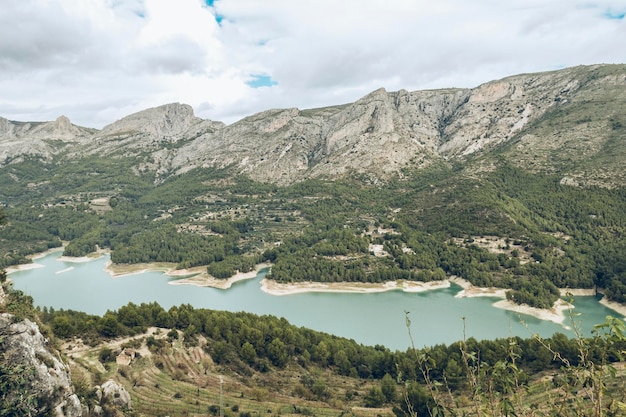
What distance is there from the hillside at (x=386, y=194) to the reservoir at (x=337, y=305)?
5557mm

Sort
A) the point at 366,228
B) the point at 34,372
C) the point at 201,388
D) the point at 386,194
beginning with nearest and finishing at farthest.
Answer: the point at 34,372, the point at 201,388, the point at 366,228, the point at 386,194

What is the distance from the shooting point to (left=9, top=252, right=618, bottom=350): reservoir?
54.5 metres

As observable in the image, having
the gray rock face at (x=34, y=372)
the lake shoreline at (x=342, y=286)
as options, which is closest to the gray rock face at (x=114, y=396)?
the gray rock face at (x=34, y=372)

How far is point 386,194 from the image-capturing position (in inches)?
4966

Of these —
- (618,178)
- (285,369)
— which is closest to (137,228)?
(285,369)

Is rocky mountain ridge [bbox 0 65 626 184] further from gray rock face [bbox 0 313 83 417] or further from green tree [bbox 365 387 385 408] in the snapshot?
gray rock face [bbox 0 313 83 417]

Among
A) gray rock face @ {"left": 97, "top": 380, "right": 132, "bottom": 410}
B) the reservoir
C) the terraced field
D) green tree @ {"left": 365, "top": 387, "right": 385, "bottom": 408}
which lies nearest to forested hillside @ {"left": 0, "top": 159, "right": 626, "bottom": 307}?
the reservoir

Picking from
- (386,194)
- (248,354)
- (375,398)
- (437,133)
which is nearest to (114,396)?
(248,354)

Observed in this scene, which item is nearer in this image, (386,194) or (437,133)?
(386,194)

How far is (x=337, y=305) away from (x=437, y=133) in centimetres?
12308

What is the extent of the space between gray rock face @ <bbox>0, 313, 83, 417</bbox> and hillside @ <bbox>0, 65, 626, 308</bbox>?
197 ft

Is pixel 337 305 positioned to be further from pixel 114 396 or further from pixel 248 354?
pixel 114 396

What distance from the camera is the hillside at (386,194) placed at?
256 ft

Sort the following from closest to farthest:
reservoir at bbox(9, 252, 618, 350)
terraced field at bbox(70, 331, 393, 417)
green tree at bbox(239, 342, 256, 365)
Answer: terraced field at bbox(70, 331, 393, 417) → green tree at bbox(239, 342, 256, 365) → reservoir at bbox(9, 252, 618, 350)
